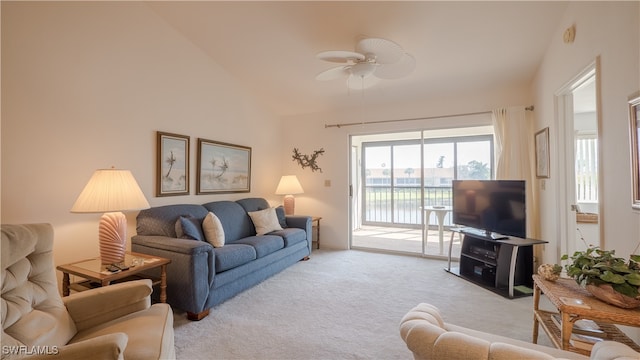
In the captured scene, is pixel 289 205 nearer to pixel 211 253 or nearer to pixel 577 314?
pixel 211 253

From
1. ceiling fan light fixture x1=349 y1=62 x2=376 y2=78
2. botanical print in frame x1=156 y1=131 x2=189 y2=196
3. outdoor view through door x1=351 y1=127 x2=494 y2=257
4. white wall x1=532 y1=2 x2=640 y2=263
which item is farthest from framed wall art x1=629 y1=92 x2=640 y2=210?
botanical print in frame x1=156 y1=131 x2=189 y2=196

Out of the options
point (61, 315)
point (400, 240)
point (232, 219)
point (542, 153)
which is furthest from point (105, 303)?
point (400, 240)

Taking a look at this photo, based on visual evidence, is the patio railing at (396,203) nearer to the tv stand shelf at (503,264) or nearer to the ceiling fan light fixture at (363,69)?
the tv stand shelf at (503,264)

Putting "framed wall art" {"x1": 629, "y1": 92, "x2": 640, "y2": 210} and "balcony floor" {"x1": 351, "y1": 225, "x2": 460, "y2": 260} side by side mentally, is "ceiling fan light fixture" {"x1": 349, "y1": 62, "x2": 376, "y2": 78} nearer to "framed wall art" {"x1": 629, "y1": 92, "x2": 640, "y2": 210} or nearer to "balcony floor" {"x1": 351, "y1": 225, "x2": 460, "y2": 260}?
"framed wall art" {"x1": 629, "y1": 92, "x2": 640, "y2": 210}

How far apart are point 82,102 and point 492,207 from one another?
168 inches

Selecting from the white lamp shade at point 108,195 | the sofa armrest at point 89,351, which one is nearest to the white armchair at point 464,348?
the sofa armrest at point 89,351

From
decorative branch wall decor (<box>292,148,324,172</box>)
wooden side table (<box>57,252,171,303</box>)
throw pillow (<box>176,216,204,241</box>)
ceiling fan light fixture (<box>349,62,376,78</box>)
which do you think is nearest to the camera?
wooden side table (<box>57,252,171,303</box>)

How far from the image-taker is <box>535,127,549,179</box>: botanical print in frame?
9.96 ft

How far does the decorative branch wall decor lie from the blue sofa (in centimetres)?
139

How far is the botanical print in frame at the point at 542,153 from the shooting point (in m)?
3.04

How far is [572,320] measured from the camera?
57.2 inches

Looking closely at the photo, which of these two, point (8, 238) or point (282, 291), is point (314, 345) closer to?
point (282, 291)

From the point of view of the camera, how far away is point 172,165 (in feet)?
10.6

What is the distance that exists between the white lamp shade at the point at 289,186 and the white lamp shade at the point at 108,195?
250 centimetres
